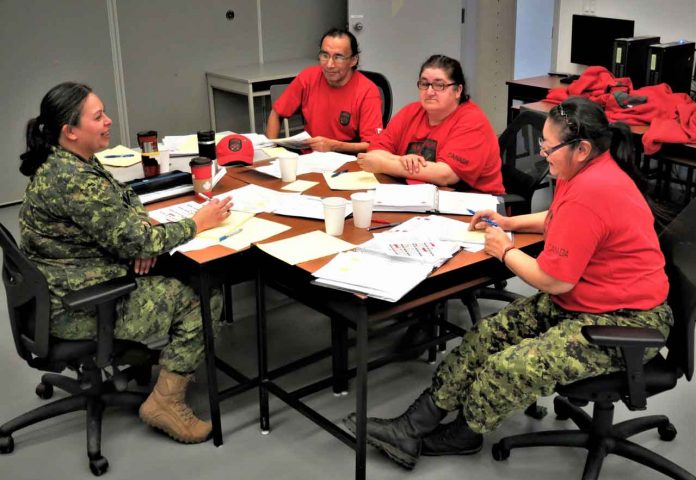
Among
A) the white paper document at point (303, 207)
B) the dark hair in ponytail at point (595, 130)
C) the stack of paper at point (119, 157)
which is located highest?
the dark hair in ponytail at point (595, 130)

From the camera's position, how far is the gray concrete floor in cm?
246

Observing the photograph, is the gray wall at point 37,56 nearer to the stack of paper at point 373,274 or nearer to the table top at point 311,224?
the table top at point 311,224

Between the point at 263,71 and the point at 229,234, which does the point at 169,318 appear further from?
the point at 263,71

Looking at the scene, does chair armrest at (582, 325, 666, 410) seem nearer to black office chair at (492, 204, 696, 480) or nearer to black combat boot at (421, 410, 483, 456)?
black office chair at (492, 204, 696, 480)

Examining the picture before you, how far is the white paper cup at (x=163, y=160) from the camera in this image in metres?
3.05

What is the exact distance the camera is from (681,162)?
151 inches

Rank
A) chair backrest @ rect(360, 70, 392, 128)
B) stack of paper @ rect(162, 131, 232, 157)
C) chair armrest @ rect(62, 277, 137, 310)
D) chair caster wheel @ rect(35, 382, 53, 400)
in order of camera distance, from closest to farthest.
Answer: chair armrest @ rect(62, 277, 137, 310) < chair caster wheel @ rect(35, 382, 53, 400) < stack of paper @ rect(162, 131, 232, 157) < chair backrest @ rect(360, 70, 392, 128)

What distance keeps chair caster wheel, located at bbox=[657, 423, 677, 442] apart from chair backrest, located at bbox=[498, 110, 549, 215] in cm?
100

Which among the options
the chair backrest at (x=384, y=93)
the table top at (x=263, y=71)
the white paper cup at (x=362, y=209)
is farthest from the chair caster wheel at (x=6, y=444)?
the table top at (x=263, y=71)

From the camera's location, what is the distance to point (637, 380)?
2082 mm

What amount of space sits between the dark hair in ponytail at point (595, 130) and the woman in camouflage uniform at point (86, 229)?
1144mm

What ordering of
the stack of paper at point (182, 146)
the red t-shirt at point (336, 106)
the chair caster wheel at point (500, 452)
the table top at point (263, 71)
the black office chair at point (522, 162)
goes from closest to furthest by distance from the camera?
the chair caster wheel at point (500, 452) < the black office chair at point (522, 162) < the stack of paper at point (182, 146) < the red t-shirt at point (336, 106) < the table top at point (263, 71)

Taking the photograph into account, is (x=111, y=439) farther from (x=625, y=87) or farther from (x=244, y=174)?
(x=625, y=87)

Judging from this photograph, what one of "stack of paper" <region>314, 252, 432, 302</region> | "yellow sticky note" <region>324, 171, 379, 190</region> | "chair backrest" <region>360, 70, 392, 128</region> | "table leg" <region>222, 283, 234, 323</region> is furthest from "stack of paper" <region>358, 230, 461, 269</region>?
"chair backrest" <region>360, 70, 392, 128</region>
